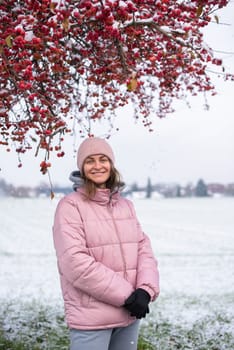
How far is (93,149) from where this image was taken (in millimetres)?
2830

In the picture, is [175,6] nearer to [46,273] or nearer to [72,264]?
[72,264]

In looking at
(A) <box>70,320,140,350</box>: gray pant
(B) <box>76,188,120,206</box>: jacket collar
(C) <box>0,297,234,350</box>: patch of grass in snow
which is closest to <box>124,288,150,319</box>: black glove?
(A) <box>70,320,140,350</box>: gray pant

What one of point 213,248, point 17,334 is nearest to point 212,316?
point 17,334

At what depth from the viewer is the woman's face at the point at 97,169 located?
281cm

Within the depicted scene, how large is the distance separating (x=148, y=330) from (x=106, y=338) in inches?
143

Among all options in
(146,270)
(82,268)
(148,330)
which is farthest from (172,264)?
(82,268)

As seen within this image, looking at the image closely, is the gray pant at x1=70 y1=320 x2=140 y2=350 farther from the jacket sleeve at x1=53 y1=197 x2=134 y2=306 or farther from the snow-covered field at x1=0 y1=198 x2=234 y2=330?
the snow-covered field at x1=0 y1=198 x2=234 y2=330

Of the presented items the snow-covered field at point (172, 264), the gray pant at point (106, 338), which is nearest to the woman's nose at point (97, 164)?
the gray pant at point (106, 338)

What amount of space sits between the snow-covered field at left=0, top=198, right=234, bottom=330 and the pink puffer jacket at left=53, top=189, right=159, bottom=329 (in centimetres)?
446

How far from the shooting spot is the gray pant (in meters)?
2.55

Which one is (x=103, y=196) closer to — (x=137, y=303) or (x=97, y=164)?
(x=97, y=164)

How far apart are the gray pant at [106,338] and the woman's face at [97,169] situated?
0.89 metres

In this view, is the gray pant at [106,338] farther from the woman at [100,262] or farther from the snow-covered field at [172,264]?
the snow-covered field at [172,264]

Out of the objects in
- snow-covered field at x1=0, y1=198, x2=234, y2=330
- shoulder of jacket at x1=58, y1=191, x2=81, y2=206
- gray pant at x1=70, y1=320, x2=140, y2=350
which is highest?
shoulder of jacket at x1=58, y1=191, x2=81, y2=206
